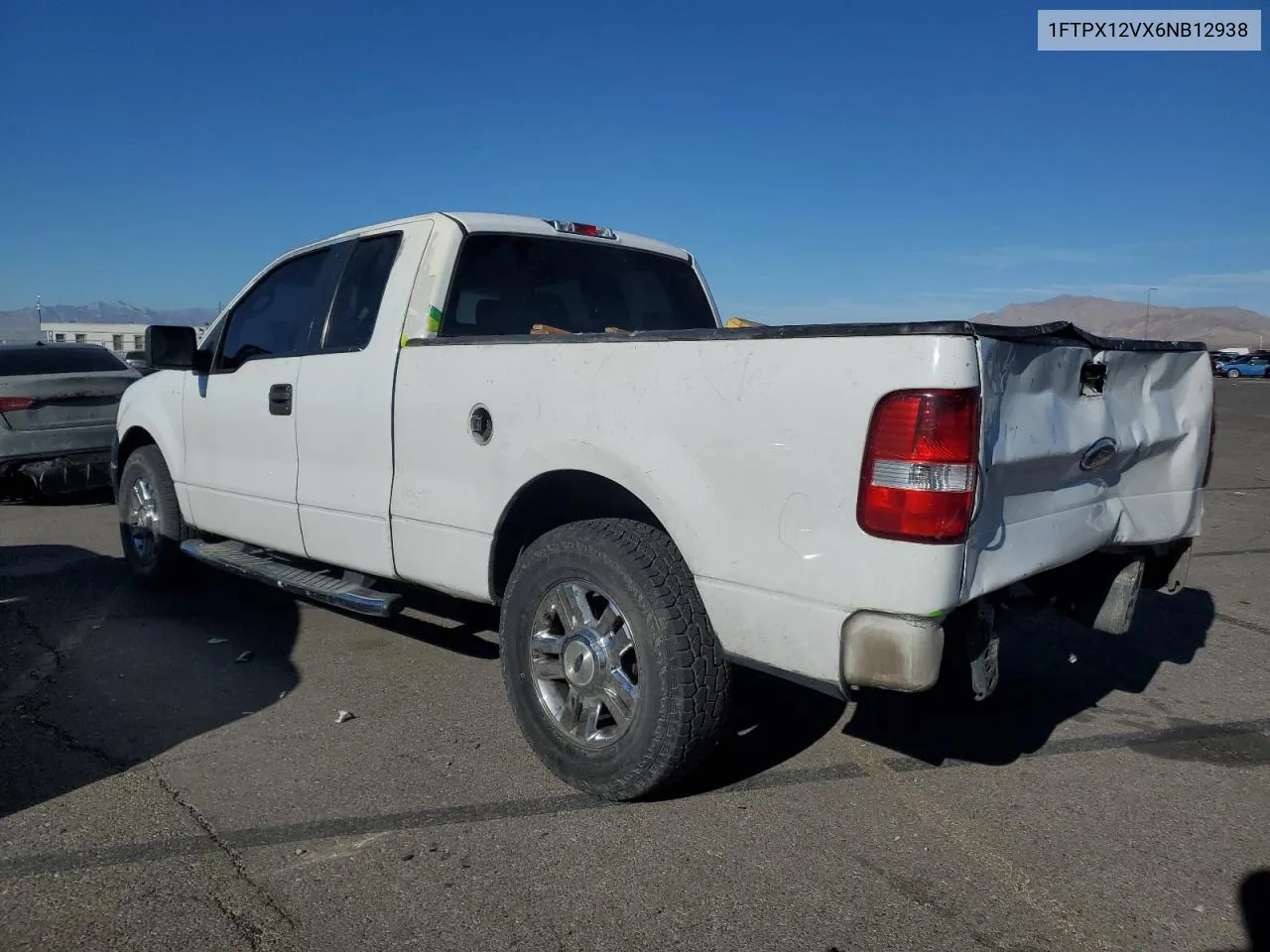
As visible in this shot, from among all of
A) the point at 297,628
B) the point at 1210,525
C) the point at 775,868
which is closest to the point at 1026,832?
the point at 775,868

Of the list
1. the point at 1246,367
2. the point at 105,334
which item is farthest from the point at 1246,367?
the point at 105,334

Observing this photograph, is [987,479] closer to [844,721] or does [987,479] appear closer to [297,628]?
[844,721]

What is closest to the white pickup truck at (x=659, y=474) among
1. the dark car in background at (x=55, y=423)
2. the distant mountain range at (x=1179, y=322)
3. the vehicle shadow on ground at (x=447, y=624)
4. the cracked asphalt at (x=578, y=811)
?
the cracked asphalt at (x=578, y=811)

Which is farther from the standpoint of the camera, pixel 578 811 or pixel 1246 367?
pixel 1246 367

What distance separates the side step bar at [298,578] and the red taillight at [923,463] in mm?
2327

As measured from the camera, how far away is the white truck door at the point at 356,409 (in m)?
4.27

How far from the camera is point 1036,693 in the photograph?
4652 mm

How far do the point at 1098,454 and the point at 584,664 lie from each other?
6.04 feet

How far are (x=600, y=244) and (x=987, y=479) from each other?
287 centimetres

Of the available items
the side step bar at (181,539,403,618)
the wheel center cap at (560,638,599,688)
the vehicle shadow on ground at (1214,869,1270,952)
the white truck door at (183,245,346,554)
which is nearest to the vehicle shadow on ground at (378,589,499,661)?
the side step bar at (181,539,403,618)

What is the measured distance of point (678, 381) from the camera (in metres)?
3.12

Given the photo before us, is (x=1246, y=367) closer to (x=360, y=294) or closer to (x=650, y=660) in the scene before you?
(x=360, y=294)

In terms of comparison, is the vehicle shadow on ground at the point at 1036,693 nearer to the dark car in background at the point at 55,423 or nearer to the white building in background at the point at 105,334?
the dark car in background at the point at 55,423

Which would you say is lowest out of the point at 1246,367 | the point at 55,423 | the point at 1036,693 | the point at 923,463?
the point at 1246,367
